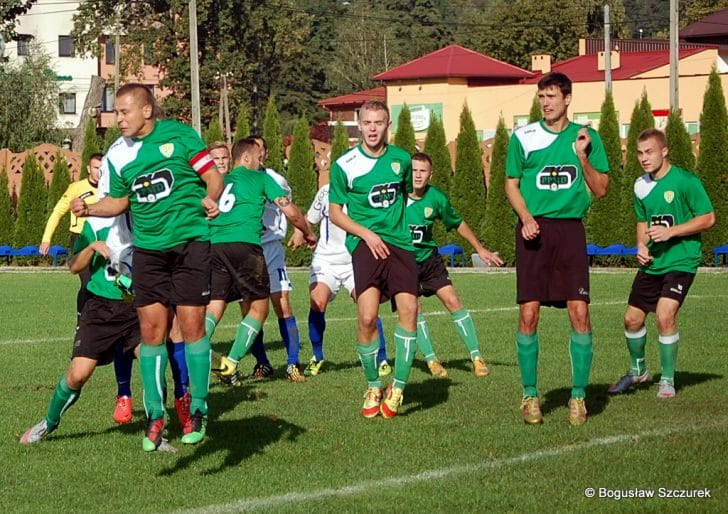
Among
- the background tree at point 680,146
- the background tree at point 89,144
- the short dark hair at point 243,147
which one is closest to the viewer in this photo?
the short dark hair at point 243,147

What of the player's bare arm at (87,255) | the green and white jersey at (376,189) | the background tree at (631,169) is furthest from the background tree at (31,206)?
the player's bare arm at (87,255)

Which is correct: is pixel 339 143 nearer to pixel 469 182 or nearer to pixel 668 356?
pixel 469 182

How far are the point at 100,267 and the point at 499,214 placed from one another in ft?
72.8

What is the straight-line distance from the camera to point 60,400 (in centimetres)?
849

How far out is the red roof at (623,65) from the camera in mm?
63469

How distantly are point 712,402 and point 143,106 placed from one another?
480 centimetres

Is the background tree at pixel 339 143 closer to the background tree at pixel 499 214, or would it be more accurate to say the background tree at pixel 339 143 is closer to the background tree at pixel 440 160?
the background tree at pixel 440 160

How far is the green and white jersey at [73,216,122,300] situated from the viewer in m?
8.48

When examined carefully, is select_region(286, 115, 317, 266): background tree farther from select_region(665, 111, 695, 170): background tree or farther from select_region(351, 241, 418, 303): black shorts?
select_region(351, 241, 418, 303): black shorts

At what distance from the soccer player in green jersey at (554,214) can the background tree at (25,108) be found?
2017 inches

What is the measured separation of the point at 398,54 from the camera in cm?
9112

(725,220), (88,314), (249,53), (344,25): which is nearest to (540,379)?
(88,314)

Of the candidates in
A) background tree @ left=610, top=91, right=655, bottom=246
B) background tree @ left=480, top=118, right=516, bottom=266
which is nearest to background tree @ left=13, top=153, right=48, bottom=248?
background tree @ left=480, top=118, right=516, bottom=266

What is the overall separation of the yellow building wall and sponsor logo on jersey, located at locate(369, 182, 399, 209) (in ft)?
153
